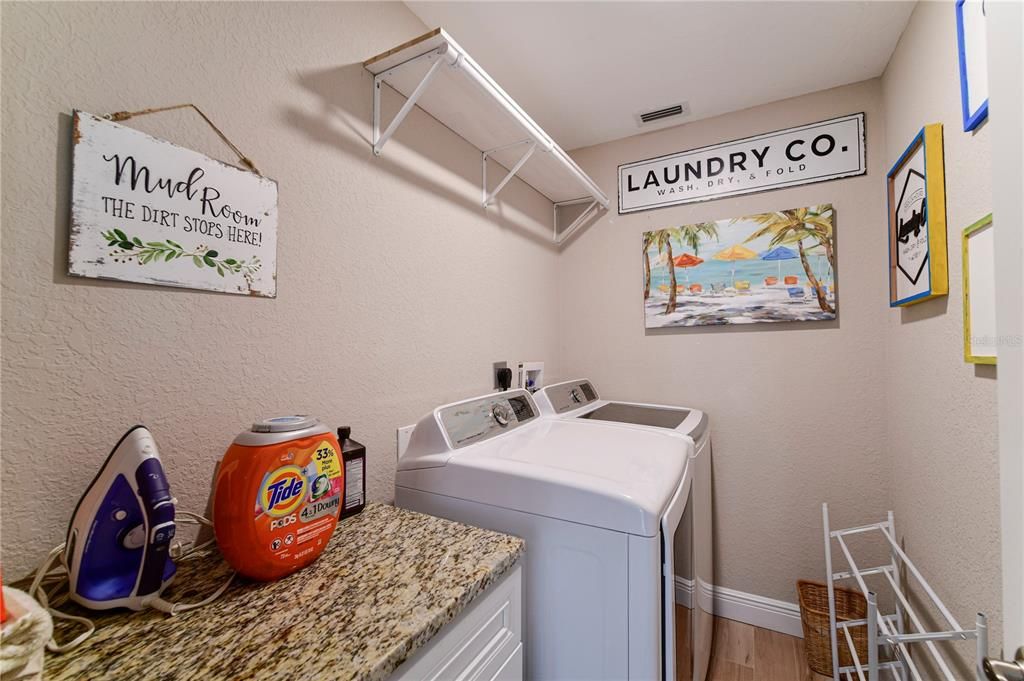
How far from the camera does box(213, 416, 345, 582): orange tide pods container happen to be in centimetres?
70

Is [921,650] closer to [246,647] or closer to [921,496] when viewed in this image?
[921,496]

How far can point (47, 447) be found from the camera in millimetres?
667

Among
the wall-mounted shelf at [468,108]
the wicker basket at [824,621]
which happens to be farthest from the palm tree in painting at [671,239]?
the wicker basket at [824,621]

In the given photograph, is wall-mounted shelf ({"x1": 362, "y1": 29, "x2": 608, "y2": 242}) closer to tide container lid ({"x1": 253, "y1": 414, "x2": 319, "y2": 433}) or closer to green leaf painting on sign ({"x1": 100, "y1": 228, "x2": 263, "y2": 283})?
green leaf painting on sign ({"x1": 100, "y1": 228, "x2": 263, "y2": 283})

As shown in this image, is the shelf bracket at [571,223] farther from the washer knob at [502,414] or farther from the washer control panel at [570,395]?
the washer knob at [502,414]

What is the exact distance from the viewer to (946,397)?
118cm

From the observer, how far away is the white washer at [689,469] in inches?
48.4

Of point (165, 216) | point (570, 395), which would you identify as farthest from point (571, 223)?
point (165, 216)

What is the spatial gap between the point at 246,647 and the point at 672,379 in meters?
2.03

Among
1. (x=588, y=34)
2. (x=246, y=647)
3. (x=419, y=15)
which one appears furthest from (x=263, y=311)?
(x=588, y=34)

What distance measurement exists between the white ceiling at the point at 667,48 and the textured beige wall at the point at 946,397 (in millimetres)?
196

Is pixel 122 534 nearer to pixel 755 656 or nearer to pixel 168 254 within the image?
pixel 168 254

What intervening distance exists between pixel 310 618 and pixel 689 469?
1.10 m

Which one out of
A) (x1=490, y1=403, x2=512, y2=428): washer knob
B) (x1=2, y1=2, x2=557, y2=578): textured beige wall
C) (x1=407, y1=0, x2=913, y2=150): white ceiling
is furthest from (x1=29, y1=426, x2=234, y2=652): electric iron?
(x1=407, y1=0, x2=913, y2=150): white ceiling
